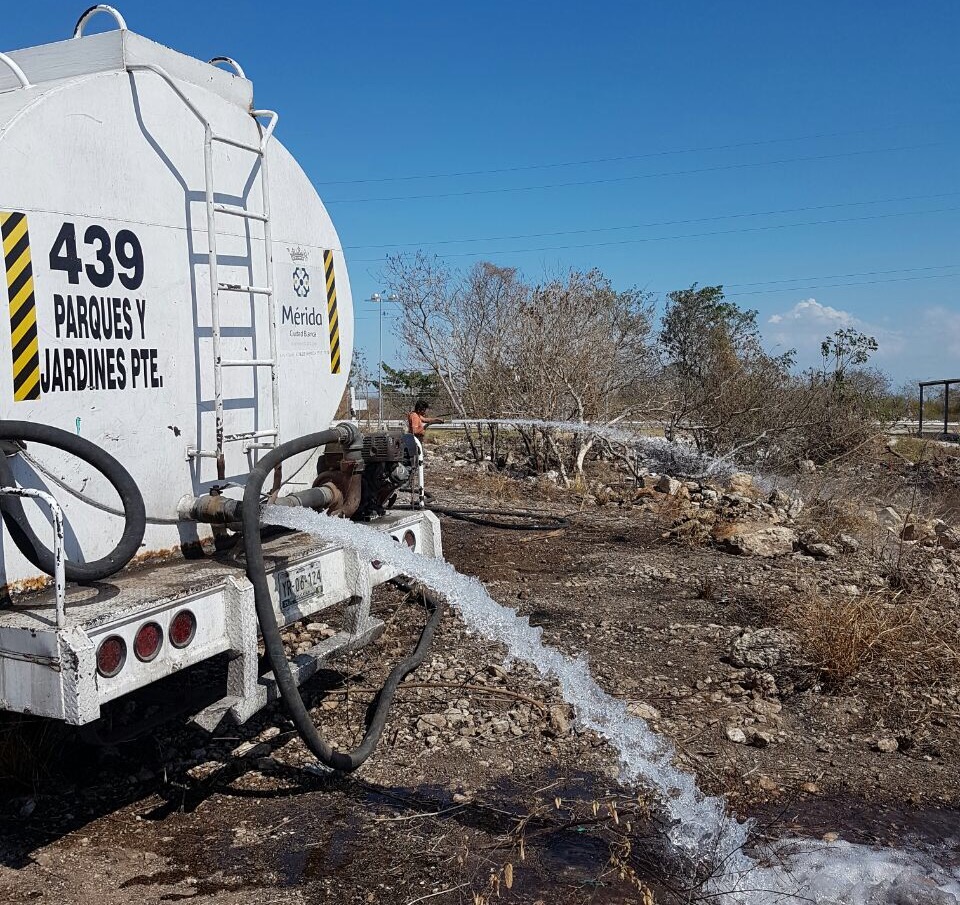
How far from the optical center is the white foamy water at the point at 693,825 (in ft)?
10.7

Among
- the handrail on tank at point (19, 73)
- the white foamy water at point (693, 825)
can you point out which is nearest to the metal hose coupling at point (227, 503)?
the white foamy water at point (693, 825)

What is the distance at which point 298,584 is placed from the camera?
393 cm

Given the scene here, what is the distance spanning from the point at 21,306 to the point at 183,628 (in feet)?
3.98

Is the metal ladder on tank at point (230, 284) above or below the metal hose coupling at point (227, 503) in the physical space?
above

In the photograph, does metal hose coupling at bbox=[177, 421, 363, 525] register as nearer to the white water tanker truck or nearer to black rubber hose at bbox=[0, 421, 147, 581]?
the white water tanker truck

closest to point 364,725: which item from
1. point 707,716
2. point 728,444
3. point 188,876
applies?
point 188,876

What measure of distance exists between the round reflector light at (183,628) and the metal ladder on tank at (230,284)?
88cm

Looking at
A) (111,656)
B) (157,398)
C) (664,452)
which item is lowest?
(664,452)

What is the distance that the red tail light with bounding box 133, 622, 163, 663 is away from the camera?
3117mm

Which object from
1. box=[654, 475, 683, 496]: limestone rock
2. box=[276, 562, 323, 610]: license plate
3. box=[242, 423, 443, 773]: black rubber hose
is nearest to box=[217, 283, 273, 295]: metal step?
box=[242, 423, 443, 773]: black rubber hose

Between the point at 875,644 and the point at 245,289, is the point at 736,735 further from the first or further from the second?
the point at 245,289

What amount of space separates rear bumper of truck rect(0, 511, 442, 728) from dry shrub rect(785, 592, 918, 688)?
2.30 m

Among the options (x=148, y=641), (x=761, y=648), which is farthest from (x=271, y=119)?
(x=761, y=648)

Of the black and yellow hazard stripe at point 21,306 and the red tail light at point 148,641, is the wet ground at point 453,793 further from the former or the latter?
the black and yellow hazard stripe at point 21,306
